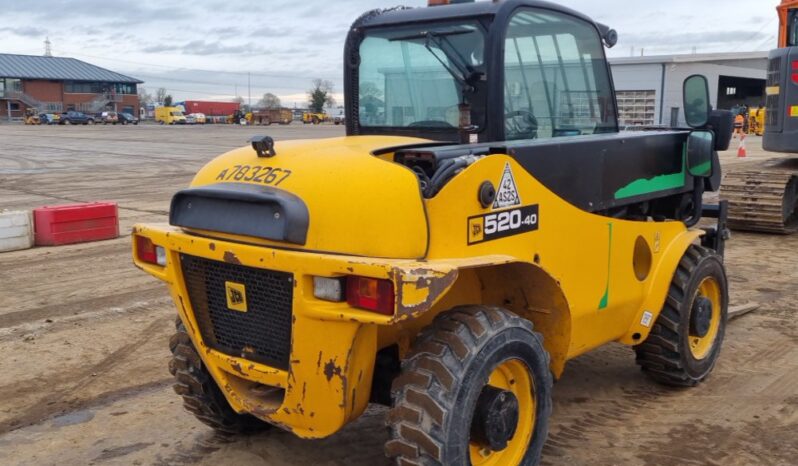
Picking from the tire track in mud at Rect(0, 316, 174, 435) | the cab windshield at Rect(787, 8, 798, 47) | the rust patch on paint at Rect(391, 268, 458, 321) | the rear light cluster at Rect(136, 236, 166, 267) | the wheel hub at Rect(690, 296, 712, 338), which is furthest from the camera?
the cab windshield at Rect(787, 8, 798, 47)

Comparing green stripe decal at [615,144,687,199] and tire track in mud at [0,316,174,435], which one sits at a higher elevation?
green stripe decal at [615,144,687,199]

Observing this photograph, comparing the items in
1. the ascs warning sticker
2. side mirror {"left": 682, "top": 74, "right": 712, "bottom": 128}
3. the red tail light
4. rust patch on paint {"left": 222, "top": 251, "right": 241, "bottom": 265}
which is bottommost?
the red tail light

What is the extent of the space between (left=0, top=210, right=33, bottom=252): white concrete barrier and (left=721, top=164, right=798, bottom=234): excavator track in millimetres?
9390

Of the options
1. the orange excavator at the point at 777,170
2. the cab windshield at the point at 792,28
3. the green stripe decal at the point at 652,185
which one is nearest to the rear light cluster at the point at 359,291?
the green stripe decal at the point at 652,185

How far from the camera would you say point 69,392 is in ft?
16.6

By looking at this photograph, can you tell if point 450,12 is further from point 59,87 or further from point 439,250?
point 59,87

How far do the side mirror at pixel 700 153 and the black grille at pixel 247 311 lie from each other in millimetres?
3131

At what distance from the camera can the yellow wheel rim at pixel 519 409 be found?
346cm

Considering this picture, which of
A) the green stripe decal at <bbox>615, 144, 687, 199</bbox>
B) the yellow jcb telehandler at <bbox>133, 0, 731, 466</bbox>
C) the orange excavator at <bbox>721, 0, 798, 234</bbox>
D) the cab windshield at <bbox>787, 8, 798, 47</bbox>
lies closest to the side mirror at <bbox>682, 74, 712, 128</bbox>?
the yellow jcb telehandler at <bbox>133, 0, 731, 466</bbox>

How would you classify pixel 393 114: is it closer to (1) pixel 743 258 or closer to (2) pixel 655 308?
(2) pixel 655 308

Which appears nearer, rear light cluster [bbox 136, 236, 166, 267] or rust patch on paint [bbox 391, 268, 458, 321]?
rust patch on paint [bbox 391, 268, 458, 321]

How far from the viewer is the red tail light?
287cm

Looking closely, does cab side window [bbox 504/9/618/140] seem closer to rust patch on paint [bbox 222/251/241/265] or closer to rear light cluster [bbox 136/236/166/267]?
rust patch on paint [bbox 222/251/241/265]

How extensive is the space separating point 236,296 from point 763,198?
9.52 m
